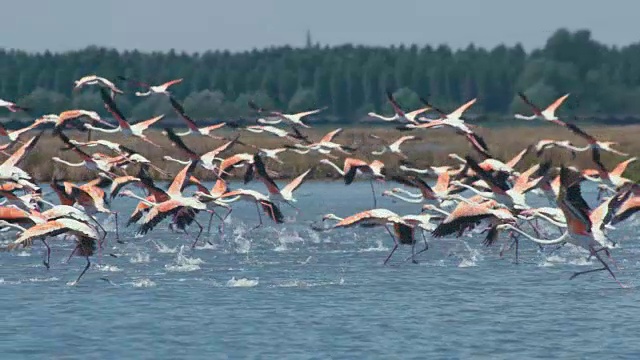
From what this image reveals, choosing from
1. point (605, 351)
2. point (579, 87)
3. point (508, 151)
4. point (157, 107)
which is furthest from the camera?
point (579, 87)

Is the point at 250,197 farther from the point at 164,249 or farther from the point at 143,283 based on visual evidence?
the point at 143,283

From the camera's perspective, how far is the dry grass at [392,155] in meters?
38.2

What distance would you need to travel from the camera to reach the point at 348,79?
276 ft

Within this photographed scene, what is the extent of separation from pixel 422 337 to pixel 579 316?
6.84 ft

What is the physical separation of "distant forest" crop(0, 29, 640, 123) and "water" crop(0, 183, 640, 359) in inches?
1180

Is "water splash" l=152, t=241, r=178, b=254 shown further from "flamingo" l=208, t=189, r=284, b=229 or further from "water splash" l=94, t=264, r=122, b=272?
"water splash" l=94, t=264, r=122, b=272

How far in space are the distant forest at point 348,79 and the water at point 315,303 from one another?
2997cm

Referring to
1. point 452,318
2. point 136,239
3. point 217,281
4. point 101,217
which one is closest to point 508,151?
point 101,217

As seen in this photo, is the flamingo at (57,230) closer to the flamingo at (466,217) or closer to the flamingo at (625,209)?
the flamingo at (466,217)

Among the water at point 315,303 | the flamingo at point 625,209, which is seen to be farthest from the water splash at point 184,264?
the flamingo at point 625,209

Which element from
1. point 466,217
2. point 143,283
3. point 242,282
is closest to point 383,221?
point 466,217

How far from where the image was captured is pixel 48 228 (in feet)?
53.9

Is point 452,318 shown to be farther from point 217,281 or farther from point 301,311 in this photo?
point 217,281

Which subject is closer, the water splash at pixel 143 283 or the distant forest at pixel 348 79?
the water splash at pixel 143 283
